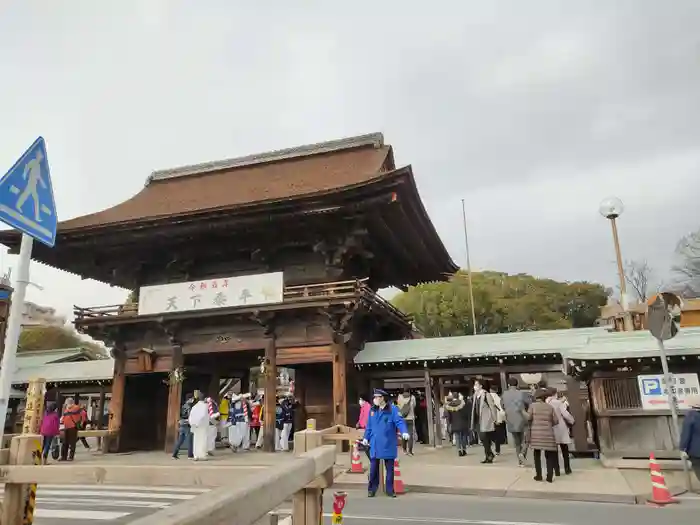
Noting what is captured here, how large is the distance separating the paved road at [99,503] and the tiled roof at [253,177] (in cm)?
981

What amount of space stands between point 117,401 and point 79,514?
10.8 m

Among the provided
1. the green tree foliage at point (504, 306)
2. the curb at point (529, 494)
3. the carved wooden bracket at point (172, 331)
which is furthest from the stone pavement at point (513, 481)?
the green tree foliage at point (504, 306)

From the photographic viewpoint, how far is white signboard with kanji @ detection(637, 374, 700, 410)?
10797 mm

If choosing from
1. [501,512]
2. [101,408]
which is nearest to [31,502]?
[501,512]

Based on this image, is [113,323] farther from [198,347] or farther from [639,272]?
[639,272]

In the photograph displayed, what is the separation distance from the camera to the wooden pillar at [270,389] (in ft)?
49.2

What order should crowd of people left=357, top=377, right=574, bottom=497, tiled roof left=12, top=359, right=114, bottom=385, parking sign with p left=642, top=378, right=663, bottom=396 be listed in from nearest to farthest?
crowd of people left=357, top=377, right=574, bottom=497 → parking sign with p left=642, top=378, right=663, bottom=396 → tiled roof left=12, top=359, right=114, bottom=385

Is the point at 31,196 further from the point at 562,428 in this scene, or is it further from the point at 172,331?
the point at 172,331

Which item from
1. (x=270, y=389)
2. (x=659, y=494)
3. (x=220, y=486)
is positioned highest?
(x=270, y=389)

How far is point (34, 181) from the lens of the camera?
12.5ft

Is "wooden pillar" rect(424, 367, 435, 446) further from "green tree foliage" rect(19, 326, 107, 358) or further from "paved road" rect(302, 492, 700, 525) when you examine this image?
"green tree foliage" rect(19, 326, 107, 358)

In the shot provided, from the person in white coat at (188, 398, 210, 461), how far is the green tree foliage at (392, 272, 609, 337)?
33925 mm

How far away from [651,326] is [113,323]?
15.1 m

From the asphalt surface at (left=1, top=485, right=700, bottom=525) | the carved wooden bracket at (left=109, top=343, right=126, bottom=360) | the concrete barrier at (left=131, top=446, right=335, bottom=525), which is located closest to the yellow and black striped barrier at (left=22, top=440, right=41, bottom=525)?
the concrete barrier at (left=131, top=446, right=335, bottom=525)
